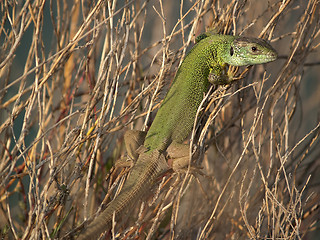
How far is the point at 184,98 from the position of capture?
1986 millimetres

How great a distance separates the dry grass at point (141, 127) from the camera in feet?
5.16

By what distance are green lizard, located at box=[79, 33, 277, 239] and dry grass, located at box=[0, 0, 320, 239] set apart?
2.8 inches

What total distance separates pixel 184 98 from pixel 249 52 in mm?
412

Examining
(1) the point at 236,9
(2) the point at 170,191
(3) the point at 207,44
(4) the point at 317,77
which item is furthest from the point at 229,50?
(4) the point at 317,77

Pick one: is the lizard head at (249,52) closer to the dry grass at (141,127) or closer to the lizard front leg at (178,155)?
the dry grass at (141,127)

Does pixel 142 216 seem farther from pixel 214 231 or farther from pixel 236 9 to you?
pixel 236 9

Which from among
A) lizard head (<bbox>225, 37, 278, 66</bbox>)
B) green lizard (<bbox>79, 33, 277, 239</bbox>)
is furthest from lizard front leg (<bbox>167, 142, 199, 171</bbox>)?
lizard head (<bbox>225, 37, 278, 66</bbox>)

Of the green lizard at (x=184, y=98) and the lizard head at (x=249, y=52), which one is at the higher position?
the lizard head at (x=249, y=52)

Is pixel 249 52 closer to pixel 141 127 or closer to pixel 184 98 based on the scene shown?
pixel 184 98

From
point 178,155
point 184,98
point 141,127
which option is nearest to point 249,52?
point 184,98

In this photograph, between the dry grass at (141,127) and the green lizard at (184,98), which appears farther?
the green lizard at (184,98)

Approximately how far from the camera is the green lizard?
6.20 ft

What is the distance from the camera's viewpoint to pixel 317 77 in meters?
3.91

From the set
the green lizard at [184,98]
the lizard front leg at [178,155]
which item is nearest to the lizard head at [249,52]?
the green lizard at [184,98]
